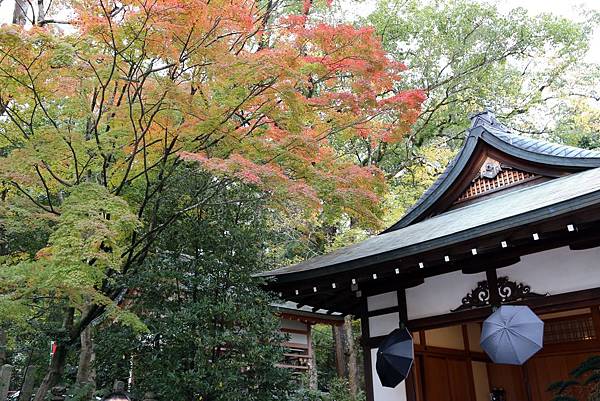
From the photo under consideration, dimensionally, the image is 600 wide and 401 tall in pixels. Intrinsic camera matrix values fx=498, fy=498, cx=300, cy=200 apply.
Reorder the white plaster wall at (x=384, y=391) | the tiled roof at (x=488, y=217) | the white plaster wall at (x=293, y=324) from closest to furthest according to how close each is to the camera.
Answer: the tiled roof at (x=488, y=217) < the white plaster wall at (x=384, y=391) < the white plaster wall at (x=293, y=324)

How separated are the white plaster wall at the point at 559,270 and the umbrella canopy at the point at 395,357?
1.55 meters

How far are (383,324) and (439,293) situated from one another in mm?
1022

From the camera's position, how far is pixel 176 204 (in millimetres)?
7008

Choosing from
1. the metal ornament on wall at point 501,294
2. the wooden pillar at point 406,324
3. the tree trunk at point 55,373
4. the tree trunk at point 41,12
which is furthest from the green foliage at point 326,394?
the tree trunk at point 41,12

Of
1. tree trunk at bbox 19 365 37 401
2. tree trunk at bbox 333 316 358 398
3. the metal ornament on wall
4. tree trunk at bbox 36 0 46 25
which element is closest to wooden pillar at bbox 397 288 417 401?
the metal ornament on wall

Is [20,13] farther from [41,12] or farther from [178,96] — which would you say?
[178,96]

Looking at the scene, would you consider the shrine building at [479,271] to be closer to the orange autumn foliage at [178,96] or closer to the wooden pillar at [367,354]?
the wooden pillar at [367,354]

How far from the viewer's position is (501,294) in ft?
18.9

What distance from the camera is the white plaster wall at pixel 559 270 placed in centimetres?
517

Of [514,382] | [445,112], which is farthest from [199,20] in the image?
[445,112]

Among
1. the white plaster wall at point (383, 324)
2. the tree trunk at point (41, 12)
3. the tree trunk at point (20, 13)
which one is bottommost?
the white plaster wall at point (383, 324)

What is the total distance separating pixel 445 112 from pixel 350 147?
9.80 ft

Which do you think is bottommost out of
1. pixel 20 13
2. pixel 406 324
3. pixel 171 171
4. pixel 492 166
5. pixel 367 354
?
pixel 367 354

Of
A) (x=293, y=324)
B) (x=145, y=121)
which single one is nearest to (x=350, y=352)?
(x=293, y=324)
